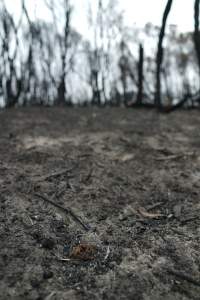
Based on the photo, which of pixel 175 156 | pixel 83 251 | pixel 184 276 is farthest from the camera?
pixel 175 156

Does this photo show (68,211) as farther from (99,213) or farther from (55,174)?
(55,174)

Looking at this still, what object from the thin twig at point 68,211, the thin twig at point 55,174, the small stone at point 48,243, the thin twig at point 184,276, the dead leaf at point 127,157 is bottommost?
the thin twig at point 184,276

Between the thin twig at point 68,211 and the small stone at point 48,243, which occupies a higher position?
the thin twig at point 68,211

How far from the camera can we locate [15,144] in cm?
696

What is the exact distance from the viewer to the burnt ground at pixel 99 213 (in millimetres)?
3646

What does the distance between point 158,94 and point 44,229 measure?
25.0ft

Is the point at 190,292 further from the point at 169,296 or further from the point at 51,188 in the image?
the point at 51,188

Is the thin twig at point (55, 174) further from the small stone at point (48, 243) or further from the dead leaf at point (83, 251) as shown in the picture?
the dead leaf at point (83, 251)

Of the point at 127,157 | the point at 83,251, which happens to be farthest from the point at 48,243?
the point at 127,157

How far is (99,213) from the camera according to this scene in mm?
4828

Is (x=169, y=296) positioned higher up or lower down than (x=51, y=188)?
lower down

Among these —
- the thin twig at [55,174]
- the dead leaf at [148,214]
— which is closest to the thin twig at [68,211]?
the thin twig at [55,174]

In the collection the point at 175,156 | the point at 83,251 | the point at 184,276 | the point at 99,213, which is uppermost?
the point at 175,156

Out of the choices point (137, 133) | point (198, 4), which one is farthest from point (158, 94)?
point (137, 133)
